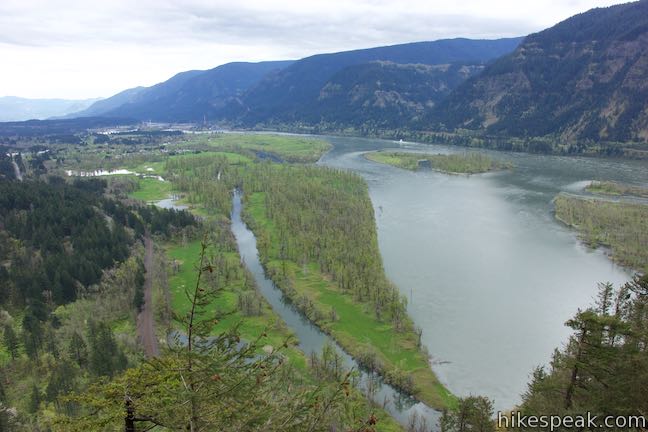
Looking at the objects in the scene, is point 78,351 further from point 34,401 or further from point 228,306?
point 228,306

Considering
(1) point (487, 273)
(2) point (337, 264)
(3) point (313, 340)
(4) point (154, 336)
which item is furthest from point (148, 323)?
(1) point (487, 273)

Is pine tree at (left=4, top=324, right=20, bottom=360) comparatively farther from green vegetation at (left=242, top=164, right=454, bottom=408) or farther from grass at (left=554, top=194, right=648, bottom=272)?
grass at (left=554, top=194, right=648, bottom=272)

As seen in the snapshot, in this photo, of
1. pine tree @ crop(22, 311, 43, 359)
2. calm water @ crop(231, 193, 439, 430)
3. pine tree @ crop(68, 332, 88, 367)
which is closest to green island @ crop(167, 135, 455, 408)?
calm water @ crop(231, 193, 439, 430)

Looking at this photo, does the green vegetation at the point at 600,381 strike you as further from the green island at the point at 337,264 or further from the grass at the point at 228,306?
the grass at the point at 228,306

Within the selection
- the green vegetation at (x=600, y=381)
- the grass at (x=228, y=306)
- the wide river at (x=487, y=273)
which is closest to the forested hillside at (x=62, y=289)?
the grass at (x=228, y=306)

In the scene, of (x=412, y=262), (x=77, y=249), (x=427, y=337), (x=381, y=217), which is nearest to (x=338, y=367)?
(x=427, y=337)

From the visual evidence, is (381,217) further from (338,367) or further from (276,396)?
(276,396)

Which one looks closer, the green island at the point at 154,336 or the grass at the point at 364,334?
the green island at the point at 154,336
